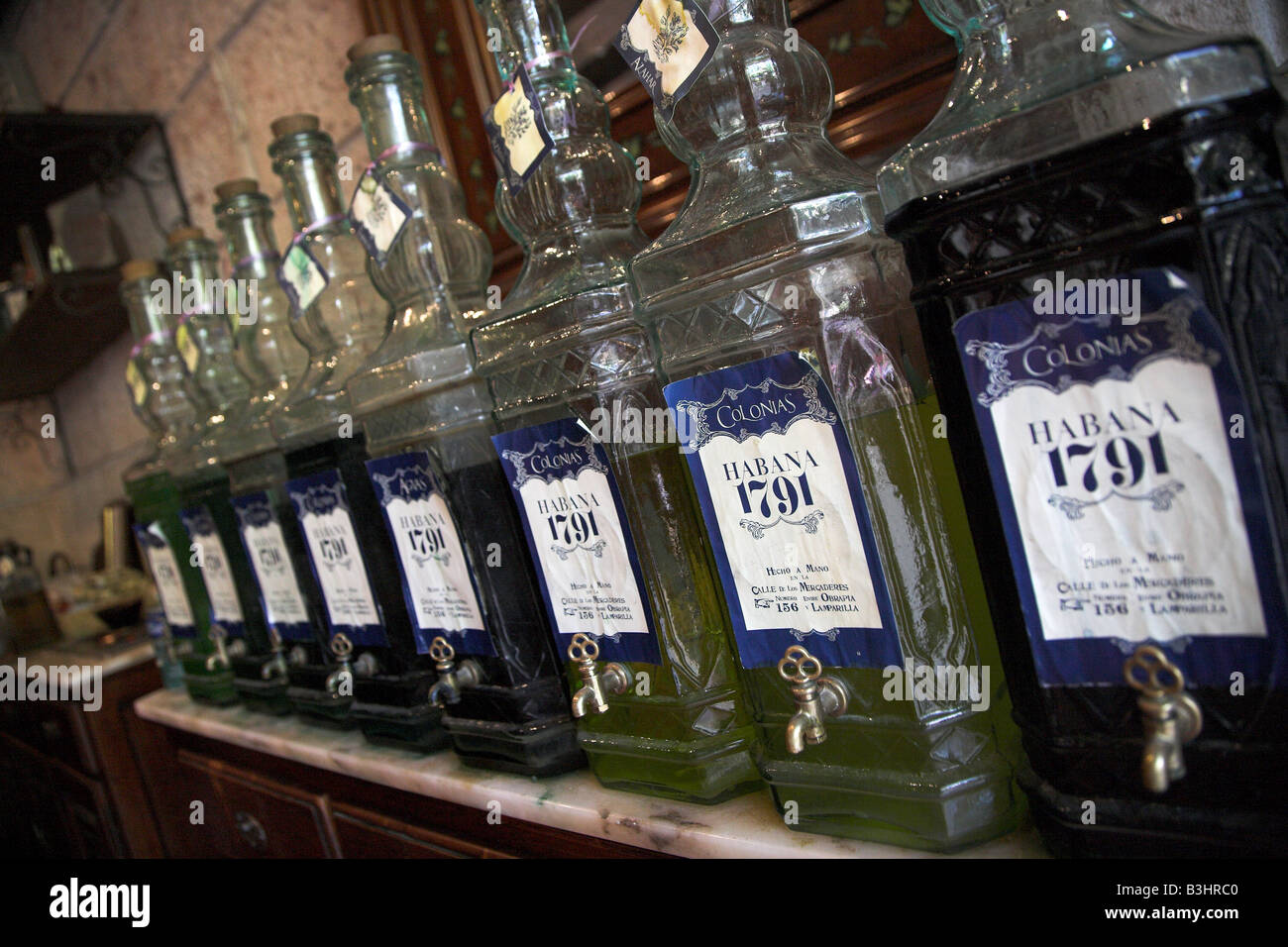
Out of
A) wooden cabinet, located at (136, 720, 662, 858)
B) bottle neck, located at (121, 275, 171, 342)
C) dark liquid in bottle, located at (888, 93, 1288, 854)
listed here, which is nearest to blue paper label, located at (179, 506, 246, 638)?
wooden cabinet, located at (136, 720, 662, 858)

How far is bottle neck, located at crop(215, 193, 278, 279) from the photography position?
134 centimetres

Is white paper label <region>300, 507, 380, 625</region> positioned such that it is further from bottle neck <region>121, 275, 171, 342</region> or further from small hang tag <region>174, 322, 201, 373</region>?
bottle neck <region>121, 275, 171, 342</region>

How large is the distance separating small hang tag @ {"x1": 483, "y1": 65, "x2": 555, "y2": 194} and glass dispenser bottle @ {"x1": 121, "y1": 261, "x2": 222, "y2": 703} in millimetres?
954

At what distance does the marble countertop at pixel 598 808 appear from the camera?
24.0 inches

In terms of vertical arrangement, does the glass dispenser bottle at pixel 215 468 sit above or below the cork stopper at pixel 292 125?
below

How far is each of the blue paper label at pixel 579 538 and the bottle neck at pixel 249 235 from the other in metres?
0.79

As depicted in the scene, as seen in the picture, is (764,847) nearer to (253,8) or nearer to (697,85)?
(697,85)

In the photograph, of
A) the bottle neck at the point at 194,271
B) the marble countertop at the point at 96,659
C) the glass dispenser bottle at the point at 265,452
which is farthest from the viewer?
the marble countertop at the point at 96,659

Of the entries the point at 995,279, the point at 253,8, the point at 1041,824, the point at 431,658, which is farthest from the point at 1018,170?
the point at 253,8

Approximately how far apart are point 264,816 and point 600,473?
1013 mm

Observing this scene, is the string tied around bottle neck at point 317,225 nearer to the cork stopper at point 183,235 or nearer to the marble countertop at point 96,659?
the cork stopper at point 183,235

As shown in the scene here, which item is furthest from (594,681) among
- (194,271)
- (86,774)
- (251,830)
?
(86,774)

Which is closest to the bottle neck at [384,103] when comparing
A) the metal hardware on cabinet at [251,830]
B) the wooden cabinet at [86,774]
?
the metal hardware on cabinet at [251,830]
